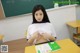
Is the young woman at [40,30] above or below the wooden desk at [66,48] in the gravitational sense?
above

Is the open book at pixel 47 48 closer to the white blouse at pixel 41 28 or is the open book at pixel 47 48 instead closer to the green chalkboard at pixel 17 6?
the white blouse at pixel 41 28

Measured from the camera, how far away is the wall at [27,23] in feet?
10.8

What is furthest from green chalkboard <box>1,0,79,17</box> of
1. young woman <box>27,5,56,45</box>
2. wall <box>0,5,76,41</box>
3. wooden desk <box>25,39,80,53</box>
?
wooden desk <box>25,39,80,53</box>

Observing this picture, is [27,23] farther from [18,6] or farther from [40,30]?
[40,30]

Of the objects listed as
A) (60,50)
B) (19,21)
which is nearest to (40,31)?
(60,50)

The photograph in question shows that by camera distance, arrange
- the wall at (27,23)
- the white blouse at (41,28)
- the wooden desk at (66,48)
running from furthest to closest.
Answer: the wall at (27,23)
the white blouse at (41,28)
the wooden desk at (66,48)

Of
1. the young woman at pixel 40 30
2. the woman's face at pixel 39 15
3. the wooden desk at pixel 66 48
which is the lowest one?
the wooden desk at pixel 66 48

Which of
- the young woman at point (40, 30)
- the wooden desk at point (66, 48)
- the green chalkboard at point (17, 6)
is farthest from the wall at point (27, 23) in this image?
the wooden desk at point (66, 48)

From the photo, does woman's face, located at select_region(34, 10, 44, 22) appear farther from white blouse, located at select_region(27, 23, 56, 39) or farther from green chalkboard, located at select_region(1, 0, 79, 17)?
green chalkboard, located at select_region(1, 0, 79, 17)

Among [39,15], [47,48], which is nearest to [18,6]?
[39,15]

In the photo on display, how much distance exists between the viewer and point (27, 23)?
339cm

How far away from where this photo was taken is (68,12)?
3.59 meters

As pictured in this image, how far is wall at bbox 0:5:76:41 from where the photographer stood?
3.28 meters

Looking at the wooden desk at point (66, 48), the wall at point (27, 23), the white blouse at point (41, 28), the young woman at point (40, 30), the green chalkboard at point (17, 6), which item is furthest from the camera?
the wall at point (27, 23)
